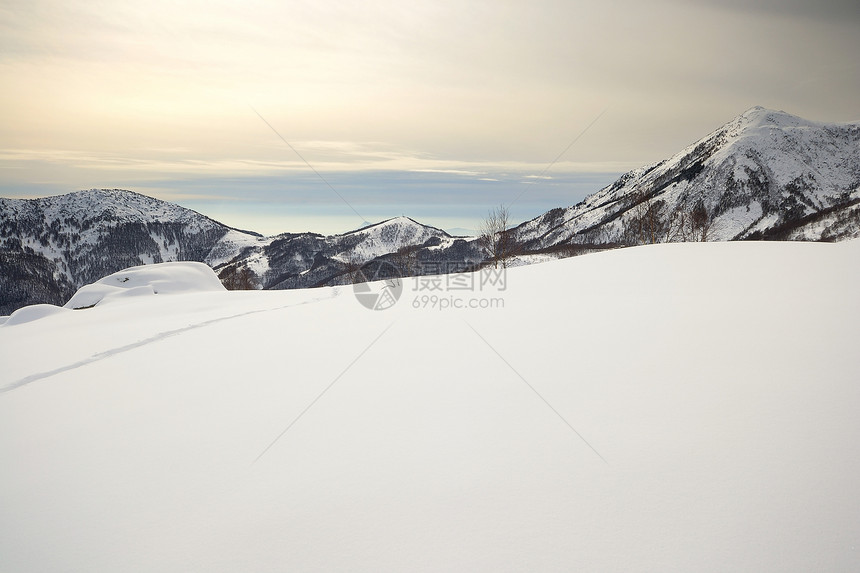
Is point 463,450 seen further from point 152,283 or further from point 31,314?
point 152,283

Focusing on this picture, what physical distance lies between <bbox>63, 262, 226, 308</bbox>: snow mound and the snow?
114 feet

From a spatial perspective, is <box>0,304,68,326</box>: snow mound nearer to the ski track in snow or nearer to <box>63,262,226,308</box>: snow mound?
<box>63,262,226,308</box>: snow mound

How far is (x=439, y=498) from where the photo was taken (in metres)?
3.94

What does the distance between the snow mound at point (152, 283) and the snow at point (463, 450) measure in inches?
1368

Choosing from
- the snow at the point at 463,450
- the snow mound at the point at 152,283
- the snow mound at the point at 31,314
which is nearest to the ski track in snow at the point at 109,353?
the snow at the point at 463,450

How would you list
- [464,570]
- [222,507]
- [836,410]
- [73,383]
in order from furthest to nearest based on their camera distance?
[73,383] < [836,410] < [222,507] < [464,570]

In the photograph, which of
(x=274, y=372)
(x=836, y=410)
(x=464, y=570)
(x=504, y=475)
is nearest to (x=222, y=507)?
(x=464, y=570)

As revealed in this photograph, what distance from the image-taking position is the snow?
11.0 feet

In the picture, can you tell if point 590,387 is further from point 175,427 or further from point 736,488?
point 175,427

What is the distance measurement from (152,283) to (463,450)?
46633 mm

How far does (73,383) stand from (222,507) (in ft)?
20.7

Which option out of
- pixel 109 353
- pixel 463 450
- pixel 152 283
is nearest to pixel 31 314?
pixel 152 283

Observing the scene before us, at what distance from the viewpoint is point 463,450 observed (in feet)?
15.5

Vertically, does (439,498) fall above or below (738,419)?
below
